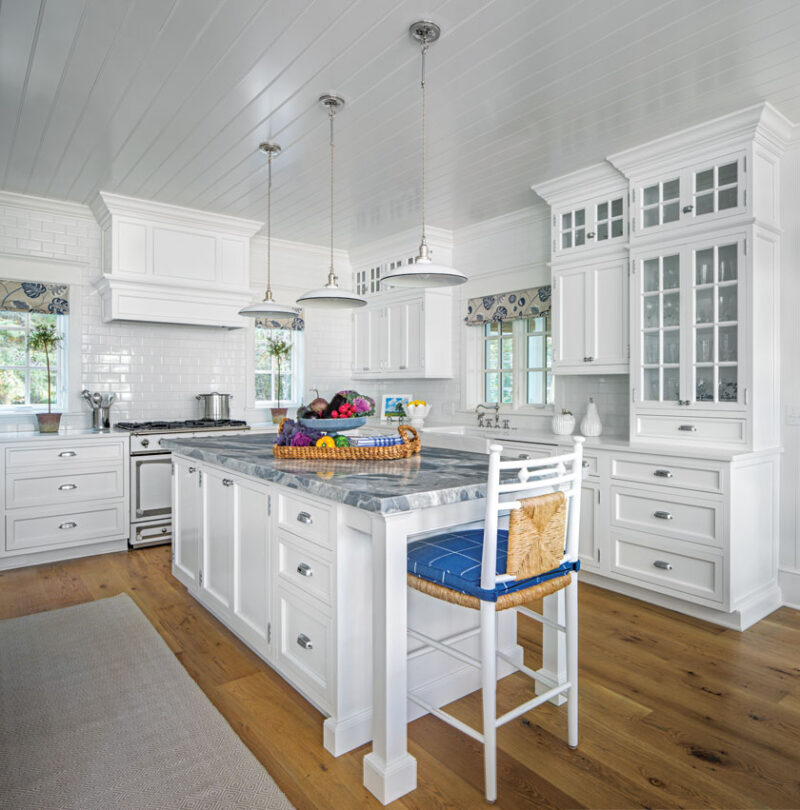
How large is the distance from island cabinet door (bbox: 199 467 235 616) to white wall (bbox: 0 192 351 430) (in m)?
2.47

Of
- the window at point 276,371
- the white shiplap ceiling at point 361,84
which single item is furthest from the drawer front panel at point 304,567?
the window at point 276,371

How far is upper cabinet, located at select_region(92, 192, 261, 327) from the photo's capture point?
473cm

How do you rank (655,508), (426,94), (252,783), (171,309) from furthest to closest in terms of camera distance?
(171,309), (655,508), (426,94), (252,783)

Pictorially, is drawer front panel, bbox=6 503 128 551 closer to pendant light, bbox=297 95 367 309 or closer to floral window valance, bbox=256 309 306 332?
floral window valance, bbox=256 309 306 332

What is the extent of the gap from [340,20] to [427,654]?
2591 millimetres

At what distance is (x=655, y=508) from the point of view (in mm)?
3461

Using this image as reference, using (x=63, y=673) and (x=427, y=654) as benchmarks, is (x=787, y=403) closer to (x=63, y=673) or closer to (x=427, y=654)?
(x=427, y=654)

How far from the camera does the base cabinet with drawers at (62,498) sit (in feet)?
13.7

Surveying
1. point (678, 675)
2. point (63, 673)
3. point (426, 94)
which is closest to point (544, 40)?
point (426, 94)

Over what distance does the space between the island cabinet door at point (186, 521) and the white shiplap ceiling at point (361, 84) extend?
2.01m

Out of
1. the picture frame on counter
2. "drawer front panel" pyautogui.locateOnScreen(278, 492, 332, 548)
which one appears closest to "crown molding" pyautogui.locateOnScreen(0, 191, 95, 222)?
the picture frame on counter

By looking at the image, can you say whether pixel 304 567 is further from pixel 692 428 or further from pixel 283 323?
pixel 283 323

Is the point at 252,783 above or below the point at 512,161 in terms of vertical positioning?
below

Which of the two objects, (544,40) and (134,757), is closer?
(134,757)
